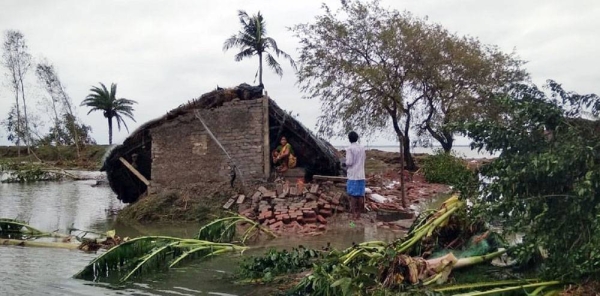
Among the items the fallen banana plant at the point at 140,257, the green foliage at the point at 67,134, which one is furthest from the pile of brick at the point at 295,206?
the green foliage at the point at 67,134

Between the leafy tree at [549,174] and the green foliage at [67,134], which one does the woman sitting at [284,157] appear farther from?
the green foliage at [67,134]

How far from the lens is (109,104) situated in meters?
48.0

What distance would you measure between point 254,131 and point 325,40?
45.2ft

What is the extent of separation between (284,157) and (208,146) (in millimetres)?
1874

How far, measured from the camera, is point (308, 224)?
443 inches

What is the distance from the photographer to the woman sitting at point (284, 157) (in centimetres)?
1352

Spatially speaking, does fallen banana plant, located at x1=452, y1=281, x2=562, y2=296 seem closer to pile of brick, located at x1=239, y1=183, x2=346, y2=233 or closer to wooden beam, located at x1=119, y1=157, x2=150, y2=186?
pile of brick, located at x1=239, y1=183, x2=346, y2=233

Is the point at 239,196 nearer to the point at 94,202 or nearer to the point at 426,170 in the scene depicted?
the point at 94,202

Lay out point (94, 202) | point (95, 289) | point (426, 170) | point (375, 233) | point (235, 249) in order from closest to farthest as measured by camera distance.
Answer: point (95, 289) → point (235, 249) → point (375, 233) → point (94, 202) → point (426, 170)

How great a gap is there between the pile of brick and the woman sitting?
978mm

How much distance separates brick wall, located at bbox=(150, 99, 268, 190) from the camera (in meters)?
13.4

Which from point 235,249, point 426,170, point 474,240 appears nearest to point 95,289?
point 235,249

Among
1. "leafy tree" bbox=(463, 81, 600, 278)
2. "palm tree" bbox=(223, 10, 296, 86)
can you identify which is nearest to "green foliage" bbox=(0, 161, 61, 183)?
"palm tree" bbox=(223, 10, 296, 86)

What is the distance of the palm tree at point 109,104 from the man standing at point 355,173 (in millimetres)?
39127
